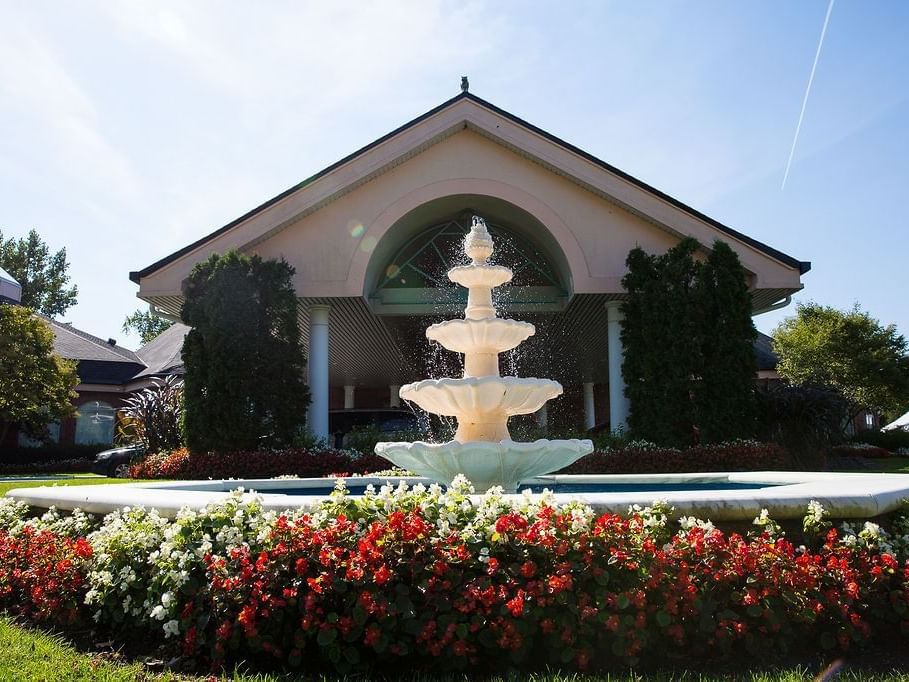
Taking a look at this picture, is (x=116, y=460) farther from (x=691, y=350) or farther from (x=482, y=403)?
(x=482, y=403)

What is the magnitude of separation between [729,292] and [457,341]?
10496 mm

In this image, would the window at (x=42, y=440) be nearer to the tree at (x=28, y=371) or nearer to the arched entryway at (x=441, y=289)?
the tree at (x=28, y=371)

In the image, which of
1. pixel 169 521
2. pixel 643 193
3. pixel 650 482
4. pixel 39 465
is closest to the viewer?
pixel 169 521

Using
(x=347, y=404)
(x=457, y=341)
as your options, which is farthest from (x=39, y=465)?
(x=457, y=341)

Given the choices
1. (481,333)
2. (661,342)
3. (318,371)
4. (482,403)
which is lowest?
(482,403)

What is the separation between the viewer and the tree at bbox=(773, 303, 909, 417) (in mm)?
34188

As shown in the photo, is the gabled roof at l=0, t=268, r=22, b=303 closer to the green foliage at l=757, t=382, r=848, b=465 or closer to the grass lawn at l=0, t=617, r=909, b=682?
the green foliage at l=757, t=382, r=848, b=465

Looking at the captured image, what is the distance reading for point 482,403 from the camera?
6.88m

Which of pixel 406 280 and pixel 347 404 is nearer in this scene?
pixel 406 280

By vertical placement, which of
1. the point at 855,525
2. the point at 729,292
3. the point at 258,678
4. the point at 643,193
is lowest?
the point at 258,678

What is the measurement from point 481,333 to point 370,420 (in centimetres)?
1356

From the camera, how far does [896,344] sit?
35.9m

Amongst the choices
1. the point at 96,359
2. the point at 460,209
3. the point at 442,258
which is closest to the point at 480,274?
the point at 460,209

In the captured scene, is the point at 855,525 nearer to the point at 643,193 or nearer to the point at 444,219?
the point at 643,193
